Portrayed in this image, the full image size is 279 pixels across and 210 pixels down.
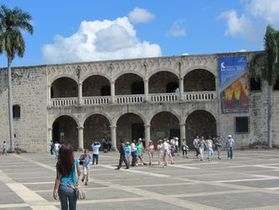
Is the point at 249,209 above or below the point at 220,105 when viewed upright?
below

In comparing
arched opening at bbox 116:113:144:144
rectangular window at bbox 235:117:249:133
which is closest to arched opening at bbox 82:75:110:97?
arched opening at bbox 116:113:144:144

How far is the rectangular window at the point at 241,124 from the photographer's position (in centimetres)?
5122

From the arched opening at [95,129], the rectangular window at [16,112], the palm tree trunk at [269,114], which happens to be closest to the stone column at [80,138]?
the arched opening at [95,129]

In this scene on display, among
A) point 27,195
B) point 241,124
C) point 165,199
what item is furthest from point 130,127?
point 165,199

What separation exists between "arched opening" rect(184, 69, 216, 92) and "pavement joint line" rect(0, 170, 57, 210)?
30754mm

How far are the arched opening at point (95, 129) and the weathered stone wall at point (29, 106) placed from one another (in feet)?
12.8

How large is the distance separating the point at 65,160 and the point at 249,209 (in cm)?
512

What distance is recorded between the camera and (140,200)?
53.5 feet

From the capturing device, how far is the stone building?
51406 mm

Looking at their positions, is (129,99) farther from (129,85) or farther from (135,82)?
(135,82)

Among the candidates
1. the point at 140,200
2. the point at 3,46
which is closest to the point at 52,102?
the point at 3,46

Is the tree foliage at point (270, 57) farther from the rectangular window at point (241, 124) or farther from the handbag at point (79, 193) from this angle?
the handbag at point (79, 193)

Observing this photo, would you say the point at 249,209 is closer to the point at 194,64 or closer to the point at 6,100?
the point at 194,64

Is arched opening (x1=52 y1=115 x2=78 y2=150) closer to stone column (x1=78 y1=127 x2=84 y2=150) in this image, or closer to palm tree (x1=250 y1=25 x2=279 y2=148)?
stone column (x1=78 y1=127 x2=84 y2=150)
